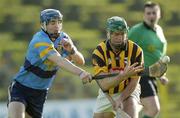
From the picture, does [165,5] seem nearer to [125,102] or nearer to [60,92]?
[60,92]

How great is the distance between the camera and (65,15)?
49.5 ft

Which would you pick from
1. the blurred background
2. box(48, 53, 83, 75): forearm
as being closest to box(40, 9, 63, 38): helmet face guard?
box(48, 53, 83, 75): forearm

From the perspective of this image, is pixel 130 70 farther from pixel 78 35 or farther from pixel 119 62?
pixel 78 35

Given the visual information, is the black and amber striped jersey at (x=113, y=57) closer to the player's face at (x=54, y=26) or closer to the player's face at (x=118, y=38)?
the player's face at (x=118, y=38)

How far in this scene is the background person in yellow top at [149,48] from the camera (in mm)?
9359

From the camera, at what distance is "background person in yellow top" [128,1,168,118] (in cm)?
936

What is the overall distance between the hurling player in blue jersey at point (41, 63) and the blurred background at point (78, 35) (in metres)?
4.95

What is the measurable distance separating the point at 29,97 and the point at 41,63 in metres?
0.43

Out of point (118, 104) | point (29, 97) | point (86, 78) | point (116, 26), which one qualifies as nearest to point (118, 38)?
point (116, 26)

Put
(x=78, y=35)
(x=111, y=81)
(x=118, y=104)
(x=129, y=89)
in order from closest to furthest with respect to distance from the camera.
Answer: (x=111, y=81)
(x=118, y=104)
(x=129, y=89)
(x=78, y=35)

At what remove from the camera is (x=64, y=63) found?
7.04 m

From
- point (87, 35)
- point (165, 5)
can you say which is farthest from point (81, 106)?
point (165, 5)

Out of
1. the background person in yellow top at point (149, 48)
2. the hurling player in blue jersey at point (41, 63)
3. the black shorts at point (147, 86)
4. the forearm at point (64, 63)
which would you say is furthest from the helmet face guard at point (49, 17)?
the black shorts at point (147, 86)

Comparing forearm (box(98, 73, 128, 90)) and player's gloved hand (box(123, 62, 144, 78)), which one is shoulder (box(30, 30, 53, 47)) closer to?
forearm (box(98, 73, 128, 90))
